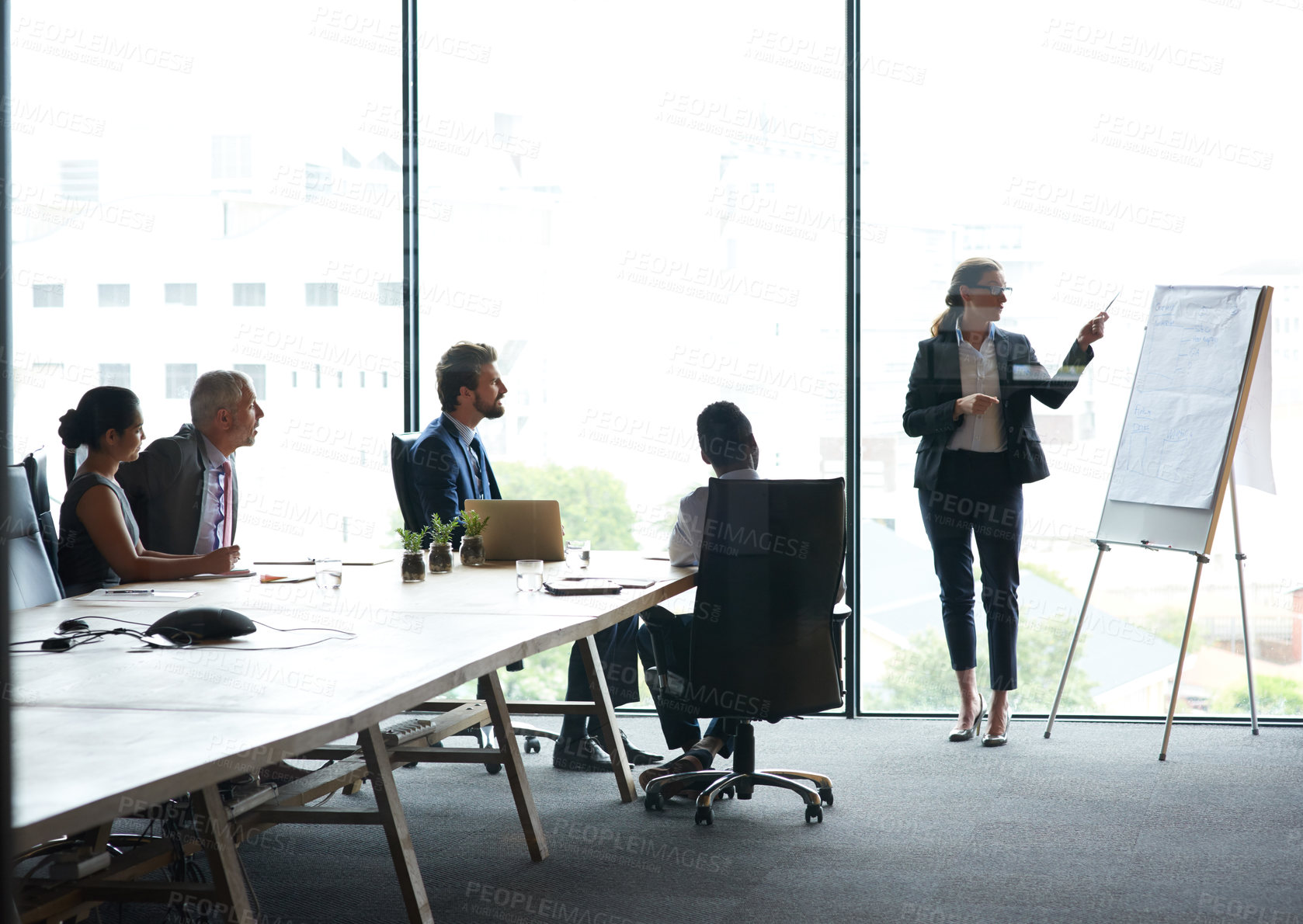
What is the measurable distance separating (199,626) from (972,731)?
10.0 feet

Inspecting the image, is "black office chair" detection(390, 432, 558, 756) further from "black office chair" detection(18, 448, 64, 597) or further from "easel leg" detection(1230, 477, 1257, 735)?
"easel leg" detection(1230, 477, 1257, 735)

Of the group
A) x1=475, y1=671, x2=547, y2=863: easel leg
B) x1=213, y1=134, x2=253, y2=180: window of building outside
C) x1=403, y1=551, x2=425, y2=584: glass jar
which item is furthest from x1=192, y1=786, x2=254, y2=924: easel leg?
x1=213, y1=134, x2=253, y2=180: window of building outside

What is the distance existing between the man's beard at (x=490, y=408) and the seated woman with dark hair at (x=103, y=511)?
3.60ft

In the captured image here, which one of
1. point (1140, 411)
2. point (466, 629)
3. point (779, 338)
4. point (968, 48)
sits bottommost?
point (466, 629)

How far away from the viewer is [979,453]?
4.26 m

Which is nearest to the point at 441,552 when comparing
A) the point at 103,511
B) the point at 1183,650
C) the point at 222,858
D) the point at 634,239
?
the point at 103,511

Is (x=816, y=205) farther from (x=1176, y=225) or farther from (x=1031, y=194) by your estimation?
(x=1176, y=225)

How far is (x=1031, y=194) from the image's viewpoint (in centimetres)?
464

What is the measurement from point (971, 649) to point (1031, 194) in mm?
1812

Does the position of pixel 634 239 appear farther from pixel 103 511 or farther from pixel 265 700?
pixel 265 700

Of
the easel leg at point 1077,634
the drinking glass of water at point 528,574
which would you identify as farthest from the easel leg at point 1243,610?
the drinking glass of water at point 528,574

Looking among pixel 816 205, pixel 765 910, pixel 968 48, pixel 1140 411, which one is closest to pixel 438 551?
pixel 765 910

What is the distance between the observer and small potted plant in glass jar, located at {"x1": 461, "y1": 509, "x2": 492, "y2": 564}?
3697mm

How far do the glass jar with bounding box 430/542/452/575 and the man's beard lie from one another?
67 centimetres
